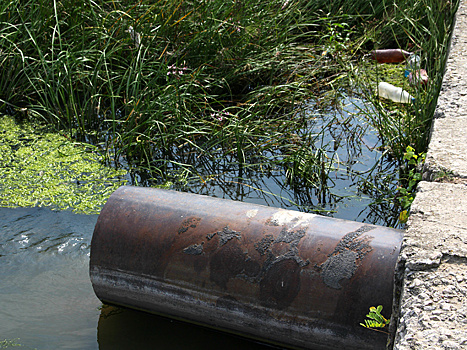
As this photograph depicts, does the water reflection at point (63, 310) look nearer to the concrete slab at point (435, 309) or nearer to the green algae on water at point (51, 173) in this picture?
the green algae on water at point (51, 173)

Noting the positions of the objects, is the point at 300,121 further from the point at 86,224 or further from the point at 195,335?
the point at 195,335

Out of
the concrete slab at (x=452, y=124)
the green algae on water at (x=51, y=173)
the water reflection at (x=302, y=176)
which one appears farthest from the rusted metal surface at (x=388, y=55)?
the green algae on water at (x=51, y=173)

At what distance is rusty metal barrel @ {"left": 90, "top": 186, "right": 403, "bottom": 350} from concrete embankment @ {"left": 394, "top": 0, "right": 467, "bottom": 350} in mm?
157

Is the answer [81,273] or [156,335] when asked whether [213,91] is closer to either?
[81,273]

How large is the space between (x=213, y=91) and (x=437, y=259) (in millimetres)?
2444

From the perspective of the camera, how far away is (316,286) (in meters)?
1.46

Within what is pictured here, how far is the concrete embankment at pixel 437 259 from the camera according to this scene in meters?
1.05

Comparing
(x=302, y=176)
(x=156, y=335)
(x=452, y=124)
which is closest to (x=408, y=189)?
(x=452, y=124)

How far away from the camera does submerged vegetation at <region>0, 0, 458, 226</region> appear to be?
2764 mm

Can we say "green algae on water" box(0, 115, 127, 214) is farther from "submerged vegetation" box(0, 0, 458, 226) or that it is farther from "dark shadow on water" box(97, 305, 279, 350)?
"dark shadow on water" box(97, 305, 279, 350)

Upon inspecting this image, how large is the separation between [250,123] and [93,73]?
38.8 inches

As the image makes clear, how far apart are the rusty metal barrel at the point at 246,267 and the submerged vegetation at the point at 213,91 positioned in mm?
974

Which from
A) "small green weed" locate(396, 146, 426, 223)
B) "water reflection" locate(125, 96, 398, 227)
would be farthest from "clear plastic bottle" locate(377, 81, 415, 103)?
"small green weed" locate(396, 146, 426, 223)

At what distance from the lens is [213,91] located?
11.4ft
